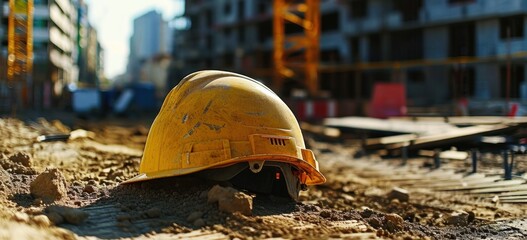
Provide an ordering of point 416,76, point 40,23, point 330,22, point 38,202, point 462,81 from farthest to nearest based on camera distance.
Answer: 1. point 40,23
2. point 330,22
3. point 416,76
4. point 462,81
5. point 38,202

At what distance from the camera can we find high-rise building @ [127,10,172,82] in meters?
92.6

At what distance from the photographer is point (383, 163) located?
51.5 feet

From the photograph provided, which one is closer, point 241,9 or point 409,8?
point 409,8

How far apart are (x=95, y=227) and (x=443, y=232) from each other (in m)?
3.91

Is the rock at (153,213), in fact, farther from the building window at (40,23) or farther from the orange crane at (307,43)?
the building window at (40,23)

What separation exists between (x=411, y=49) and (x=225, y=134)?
34.2 m

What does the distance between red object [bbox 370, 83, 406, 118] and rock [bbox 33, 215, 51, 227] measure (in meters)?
20.1

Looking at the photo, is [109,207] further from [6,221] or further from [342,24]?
[342,24]

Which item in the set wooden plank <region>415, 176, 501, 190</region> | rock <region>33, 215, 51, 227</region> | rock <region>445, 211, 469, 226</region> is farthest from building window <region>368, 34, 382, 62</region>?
rock <region>33, 215, 51, 227</region>

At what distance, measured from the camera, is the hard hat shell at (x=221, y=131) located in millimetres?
6680

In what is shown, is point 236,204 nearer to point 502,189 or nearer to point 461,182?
point 502,189

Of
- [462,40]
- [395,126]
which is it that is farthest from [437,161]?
[462,40]

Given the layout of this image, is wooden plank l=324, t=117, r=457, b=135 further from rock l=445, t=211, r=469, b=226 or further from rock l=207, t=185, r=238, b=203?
rock l=207, t=185, r=238, b=203

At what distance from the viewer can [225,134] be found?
673 cm
